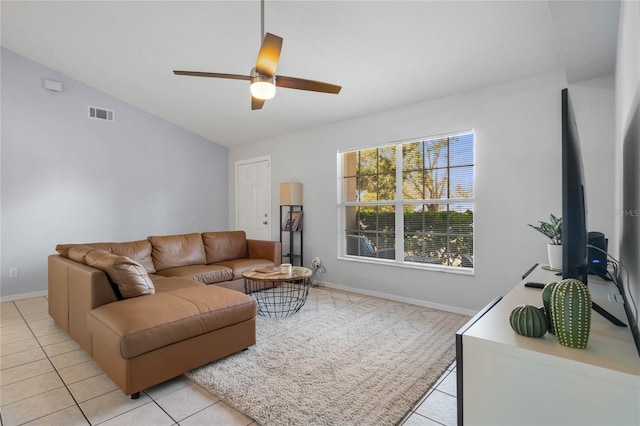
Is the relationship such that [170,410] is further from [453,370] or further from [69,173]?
[69,173]

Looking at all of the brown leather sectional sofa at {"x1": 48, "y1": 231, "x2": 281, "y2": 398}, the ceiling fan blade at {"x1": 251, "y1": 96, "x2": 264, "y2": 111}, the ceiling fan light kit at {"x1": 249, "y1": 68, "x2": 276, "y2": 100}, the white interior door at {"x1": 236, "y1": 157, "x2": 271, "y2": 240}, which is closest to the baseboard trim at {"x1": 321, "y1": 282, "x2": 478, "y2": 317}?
the white interior door at {"x1": 236, "y1": 157, "x2": 271, "y2": 240}

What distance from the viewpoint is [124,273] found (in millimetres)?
2273

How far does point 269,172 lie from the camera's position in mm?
5574

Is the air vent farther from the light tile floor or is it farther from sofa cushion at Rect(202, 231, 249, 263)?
the light tile floor

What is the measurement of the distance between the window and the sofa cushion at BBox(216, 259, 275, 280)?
1.18 metres

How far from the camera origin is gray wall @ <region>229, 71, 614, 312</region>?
2.70 m

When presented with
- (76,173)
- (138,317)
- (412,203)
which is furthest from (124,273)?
(76,173)

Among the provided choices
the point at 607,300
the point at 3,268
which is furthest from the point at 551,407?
the point at 3,268

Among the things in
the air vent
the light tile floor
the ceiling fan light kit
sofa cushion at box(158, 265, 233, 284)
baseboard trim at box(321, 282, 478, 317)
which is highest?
the air vent

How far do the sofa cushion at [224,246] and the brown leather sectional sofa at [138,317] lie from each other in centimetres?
129

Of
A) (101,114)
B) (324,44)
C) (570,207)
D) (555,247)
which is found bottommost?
(555,247)

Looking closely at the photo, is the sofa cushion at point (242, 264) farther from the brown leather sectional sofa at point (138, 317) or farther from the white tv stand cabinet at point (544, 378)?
the white tv stand cabinet at point (544, 378)

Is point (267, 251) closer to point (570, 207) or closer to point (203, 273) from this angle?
point (203, 273)

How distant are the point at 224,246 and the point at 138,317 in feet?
8.60
